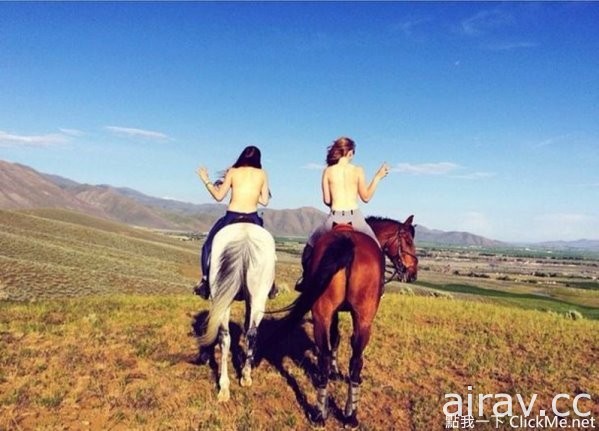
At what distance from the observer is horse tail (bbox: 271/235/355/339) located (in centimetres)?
692

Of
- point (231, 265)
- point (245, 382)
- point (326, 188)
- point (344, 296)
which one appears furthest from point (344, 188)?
point (245, 382)

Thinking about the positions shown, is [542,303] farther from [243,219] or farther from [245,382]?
[243,219]

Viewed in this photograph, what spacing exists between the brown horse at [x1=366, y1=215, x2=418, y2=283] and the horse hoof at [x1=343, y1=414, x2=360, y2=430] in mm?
2999

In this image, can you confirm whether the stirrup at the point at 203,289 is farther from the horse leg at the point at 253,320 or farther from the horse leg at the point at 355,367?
the horse leg at the point at 355,367

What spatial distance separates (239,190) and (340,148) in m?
2.12

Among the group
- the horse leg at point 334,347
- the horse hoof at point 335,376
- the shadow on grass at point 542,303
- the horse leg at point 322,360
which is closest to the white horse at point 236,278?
the horse leg at point 334,347

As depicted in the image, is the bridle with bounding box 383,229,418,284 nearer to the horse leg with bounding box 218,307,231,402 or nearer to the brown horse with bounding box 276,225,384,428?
the brown horse with bounding box 276,225,384,428

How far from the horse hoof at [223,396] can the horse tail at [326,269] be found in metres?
2.00

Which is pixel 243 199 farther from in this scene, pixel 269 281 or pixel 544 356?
pixel 544 356

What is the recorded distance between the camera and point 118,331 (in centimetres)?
1109

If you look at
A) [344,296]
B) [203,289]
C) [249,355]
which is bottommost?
[249,355]

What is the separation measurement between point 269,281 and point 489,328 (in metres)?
7.77

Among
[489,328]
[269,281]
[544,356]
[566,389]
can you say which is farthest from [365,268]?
[489,328]

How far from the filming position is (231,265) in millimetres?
7984
